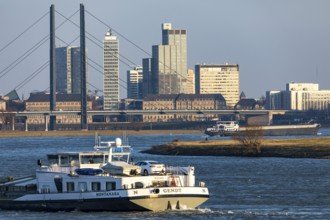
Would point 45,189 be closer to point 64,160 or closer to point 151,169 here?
point 64,160

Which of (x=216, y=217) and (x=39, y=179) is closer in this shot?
(x=216, y=217)

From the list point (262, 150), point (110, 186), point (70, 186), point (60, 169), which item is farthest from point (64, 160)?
point (262, 150)

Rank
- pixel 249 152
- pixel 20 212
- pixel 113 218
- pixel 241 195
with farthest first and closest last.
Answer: pixel 249 152
pixel 241 195
pixel 20 212
pixel 113 218

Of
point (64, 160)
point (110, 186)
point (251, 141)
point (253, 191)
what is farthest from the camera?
point (251, 141)

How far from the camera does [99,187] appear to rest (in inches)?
1939

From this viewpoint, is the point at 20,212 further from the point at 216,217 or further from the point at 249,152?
the point at 249,152

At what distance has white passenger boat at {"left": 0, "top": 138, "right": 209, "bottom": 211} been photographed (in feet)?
159

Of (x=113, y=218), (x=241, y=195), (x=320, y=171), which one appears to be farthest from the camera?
(x=320, y=171)

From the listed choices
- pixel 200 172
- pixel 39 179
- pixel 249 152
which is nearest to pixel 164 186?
pixel 39 179

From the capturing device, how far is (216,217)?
A: 47.9 m

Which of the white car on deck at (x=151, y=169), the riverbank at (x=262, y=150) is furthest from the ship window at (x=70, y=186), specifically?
the riverbank at (x=262, y=150)

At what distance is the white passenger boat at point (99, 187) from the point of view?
48.4m

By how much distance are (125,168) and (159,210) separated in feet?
7.79

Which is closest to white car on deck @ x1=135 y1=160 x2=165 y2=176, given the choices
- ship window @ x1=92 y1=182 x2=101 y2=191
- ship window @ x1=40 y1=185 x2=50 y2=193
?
ship window @ x1=92 y1=182 x2=101 y2=191
